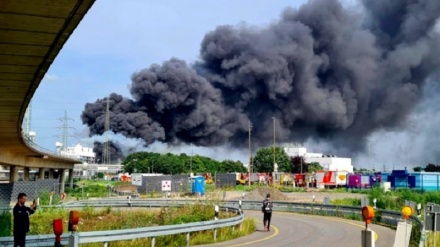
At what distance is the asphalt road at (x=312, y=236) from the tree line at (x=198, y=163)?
11384cm

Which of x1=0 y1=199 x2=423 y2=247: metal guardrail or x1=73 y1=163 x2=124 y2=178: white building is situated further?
x1=73 y1=163 x2=124 y2=178: white building

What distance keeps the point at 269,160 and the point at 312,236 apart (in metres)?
128

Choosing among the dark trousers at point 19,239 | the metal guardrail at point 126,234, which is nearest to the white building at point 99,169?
the metal guardrail at point 126,234

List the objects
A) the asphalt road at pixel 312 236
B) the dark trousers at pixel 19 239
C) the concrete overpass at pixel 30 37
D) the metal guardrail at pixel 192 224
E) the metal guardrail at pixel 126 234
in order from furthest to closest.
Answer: the asphalt road at pixel 312 236 → the metal guardrail at pixel 192 224 → the metal guardrail at pixel 126 234 → the dark trousers at pixel 19 239 → the concrete overpass at pixel 30 37

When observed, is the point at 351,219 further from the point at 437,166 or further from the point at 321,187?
the point at 437,166

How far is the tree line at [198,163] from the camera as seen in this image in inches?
5743

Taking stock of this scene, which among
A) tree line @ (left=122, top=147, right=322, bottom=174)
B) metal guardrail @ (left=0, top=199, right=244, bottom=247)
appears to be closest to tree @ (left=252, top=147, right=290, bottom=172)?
tree line @ (left=122, top=147, right=322, bottom=174)

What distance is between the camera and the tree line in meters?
146

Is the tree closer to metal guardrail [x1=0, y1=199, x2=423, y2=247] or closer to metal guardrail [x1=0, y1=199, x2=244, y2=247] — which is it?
metal guardrail [x1=0, y1=199, x2=423, y2=247]

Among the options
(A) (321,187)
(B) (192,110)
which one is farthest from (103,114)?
(A) (321,187)

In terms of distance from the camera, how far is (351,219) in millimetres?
33031

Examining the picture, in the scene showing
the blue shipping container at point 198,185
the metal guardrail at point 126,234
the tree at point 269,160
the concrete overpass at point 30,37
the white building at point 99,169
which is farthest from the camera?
the white building at point 99,169

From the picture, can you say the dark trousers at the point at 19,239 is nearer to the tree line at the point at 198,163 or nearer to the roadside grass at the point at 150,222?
the roadside grass at the point at 150,222

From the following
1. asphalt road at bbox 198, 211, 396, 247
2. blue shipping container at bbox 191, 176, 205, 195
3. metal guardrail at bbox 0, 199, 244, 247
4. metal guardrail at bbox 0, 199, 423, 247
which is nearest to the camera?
metal guardrail at bbox 0, 199, 244, 247
